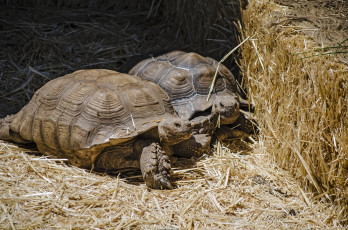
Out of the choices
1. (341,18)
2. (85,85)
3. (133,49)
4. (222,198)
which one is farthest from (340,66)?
(133,49)

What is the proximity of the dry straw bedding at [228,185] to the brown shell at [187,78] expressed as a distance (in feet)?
1.22

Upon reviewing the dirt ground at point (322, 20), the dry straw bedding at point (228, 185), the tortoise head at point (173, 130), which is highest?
the dirt ground at point (322, 20)

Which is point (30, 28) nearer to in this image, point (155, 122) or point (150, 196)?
point (155, 122)

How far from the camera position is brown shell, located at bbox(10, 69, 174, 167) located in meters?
3.49

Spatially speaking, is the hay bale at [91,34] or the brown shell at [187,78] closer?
the brown shell at [187,78]

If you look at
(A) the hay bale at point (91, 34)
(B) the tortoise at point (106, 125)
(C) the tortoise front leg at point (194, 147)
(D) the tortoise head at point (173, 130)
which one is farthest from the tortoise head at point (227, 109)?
(A) the hay bale at point (91, 34)

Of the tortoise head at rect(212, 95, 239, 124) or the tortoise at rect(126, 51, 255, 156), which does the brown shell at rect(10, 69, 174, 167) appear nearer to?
the tortoise at rect(126, 51, 255, 156)

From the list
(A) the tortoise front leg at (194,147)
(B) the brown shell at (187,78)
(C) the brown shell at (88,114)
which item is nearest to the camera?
(C) the brown shell at (88,114)

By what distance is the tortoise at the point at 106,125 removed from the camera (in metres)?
3.45

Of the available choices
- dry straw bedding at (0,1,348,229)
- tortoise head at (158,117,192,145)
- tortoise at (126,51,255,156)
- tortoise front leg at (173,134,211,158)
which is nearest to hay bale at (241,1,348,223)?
dry straw bedding at (0,1,348,229)

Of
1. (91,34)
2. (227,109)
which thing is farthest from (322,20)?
(91,34)

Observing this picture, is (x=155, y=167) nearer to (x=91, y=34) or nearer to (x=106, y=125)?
(x=106, y=125)

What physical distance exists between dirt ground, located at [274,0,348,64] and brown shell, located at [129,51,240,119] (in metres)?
0.97

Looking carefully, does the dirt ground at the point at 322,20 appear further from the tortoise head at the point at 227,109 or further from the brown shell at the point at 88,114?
the brown shell at the point at 88,114
